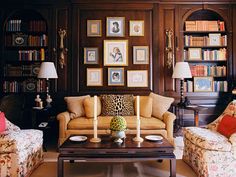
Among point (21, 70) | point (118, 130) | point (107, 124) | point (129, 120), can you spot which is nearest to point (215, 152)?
point (118, 130)

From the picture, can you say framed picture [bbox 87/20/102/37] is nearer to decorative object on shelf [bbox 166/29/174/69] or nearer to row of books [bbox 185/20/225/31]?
decorative object on shelf [bbox 166/29/174/69]

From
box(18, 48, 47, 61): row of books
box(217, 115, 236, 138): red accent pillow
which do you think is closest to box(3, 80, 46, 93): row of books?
box(18, 48, 47, 61): row of books

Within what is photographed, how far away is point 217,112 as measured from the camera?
5.03 metres

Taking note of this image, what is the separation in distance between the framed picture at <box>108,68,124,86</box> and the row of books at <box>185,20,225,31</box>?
1678 millimetres

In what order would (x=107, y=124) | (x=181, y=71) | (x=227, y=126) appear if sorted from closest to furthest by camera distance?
(x=227, y=126)
(x=107, y=124)
(x=181, y=71)

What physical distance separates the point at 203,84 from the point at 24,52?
3814mm

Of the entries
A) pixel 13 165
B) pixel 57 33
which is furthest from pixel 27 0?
pixel 13 165

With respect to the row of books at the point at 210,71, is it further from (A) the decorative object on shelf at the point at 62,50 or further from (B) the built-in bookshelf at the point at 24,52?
(B) the built-in bookshelf at the point at 24,52

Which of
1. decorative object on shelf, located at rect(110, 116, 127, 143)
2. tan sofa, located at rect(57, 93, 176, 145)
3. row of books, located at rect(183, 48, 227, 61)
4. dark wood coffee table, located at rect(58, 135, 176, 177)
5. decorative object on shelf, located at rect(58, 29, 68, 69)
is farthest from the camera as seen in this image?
row of books, located at rect(183, 48, 227, 61)

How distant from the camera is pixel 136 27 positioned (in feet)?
16.1

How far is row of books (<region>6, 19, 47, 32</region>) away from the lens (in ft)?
16.1

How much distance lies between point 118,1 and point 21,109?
9.49ft

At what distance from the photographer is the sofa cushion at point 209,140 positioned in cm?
269

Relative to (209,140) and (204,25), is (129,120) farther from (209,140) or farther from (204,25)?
(204,25)
